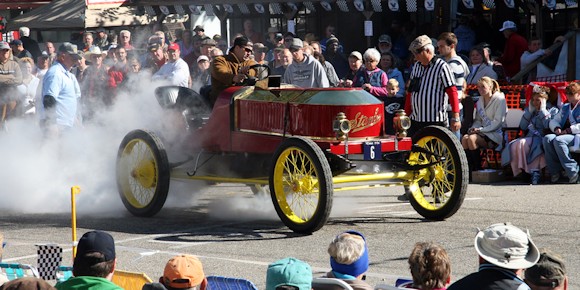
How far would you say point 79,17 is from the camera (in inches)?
953

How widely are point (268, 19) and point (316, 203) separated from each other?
44.4 ft

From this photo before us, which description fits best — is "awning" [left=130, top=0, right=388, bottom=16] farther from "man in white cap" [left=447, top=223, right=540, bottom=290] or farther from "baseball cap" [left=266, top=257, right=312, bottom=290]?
"man in white cap" [left=447, top=223, right=540, bottom=290]

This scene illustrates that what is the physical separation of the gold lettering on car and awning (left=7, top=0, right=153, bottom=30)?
13870mm

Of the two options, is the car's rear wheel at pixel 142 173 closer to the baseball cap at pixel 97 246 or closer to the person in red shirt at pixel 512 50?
the baseball cap at pixel 97 246

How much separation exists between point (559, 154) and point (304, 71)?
3217mm

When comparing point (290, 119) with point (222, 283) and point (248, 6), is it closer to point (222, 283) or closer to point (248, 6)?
point (222, 283)

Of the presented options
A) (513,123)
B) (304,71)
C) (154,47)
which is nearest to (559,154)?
(513,123)

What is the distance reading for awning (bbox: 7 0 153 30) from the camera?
2358 cm

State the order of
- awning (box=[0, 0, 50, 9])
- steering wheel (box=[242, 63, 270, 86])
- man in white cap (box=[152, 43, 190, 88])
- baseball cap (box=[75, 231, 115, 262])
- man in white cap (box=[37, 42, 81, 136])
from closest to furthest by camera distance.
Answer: baseball cap (box=[75, 231, 115, 262]) < steering wheel (box=[242, 63, 270, 86]) < man in white cap (box=[37, 42, 81, 136]) < man in white cap (box=[152, 43, 190, 88]) < awning (box=[0, 0, 50, 9])

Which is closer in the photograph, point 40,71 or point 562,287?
point 562,287

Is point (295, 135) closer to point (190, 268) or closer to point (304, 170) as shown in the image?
point (304, 170)

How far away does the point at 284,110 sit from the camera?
10.4 metres

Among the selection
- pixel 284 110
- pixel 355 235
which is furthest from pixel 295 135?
pixel 355 235

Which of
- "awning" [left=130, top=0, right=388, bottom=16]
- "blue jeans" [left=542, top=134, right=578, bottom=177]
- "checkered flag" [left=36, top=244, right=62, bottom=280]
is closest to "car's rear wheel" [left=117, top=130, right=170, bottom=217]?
"checkered flag" [left=36, top=244, right=62, bottom=280]
